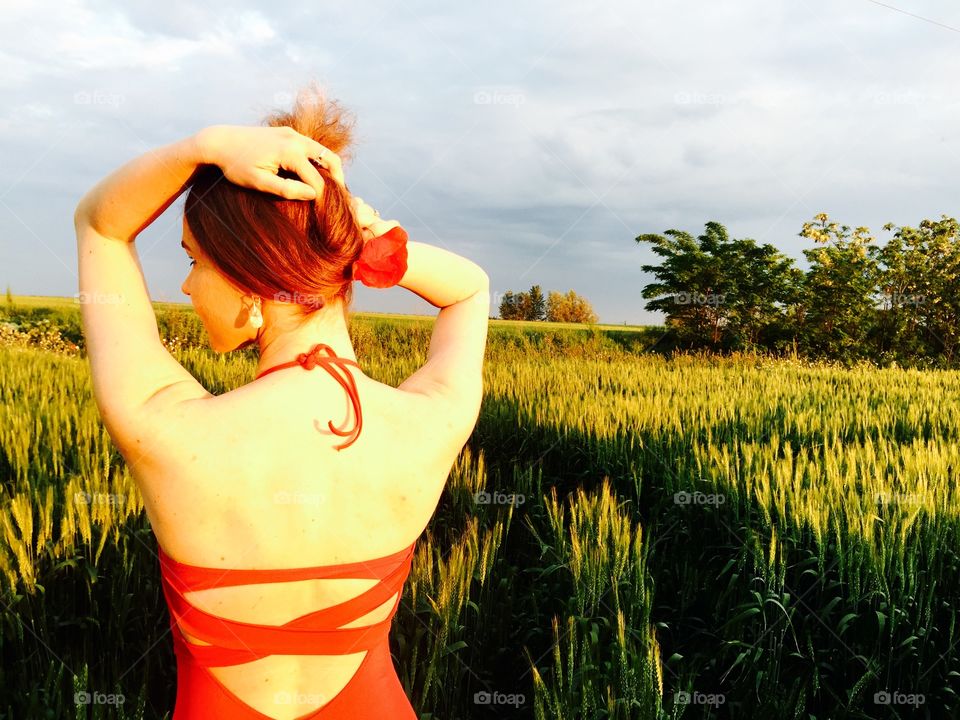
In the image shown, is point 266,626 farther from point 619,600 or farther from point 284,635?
point 619,600

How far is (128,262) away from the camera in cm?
113

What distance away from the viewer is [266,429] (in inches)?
41.8

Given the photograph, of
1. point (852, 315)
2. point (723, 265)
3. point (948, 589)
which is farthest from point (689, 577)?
point (852, 315)

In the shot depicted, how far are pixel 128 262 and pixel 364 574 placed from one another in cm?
61

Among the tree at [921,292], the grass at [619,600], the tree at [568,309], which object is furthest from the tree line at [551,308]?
the grass at [619,600]

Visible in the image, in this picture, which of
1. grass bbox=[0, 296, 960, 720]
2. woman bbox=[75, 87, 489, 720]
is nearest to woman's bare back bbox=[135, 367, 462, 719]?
woman bbox=[75, 87, 489, 720]

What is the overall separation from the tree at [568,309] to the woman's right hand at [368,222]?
1375 inches

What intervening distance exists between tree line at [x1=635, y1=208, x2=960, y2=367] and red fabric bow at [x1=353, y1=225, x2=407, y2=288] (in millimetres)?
20827

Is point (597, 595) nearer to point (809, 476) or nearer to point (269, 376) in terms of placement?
point (809, 476)

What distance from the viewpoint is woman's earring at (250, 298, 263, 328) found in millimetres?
1143

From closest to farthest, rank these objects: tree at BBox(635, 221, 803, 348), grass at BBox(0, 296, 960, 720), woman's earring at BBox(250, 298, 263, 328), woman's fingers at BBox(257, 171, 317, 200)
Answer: woman's fingers at BBox(257, 171, 317, 200) < woman's earring at BBox(250, 298, 263, 328) < grass at BBox(0, 296, 960, 720) < tree at BBox(635, 221, 803, 348)

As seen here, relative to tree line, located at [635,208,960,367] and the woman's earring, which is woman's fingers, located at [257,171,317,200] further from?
tree line, located at [635,208,960,367]

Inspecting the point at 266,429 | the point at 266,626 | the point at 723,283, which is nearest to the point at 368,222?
the point at 266,429

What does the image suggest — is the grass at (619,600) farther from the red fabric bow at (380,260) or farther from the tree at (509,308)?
the tree at (509,308)
